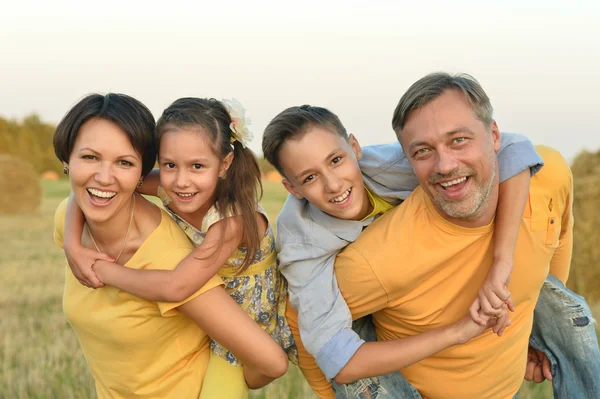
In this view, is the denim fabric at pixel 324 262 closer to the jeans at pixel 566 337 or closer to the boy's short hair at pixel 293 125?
the boy's short hair at pixel 293 125

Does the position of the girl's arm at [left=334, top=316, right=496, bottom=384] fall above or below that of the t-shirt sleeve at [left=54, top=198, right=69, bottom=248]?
below

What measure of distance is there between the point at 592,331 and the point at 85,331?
8.48 ft

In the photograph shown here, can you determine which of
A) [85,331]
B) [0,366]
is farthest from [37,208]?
[85,331]

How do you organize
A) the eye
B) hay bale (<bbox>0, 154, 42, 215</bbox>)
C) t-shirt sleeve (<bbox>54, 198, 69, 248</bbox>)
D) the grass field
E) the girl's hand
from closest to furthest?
1. the girl's hand
2. the eye
3. t-shirt sleeve (<bbox>54, 198, 69, 248</bbox>)
4. the grass field
5. hay bale (<bbox>0, 154, 42, 215</bbox>)

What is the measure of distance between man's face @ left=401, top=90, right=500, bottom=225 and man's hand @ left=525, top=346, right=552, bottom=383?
1.19 metres

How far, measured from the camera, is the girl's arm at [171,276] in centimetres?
289

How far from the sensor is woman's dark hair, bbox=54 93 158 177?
9.79ft

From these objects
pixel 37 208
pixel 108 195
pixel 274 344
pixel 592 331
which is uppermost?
pixel 37 208

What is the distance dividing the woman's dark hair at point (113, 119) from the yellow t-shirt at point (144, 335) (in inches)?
15.9

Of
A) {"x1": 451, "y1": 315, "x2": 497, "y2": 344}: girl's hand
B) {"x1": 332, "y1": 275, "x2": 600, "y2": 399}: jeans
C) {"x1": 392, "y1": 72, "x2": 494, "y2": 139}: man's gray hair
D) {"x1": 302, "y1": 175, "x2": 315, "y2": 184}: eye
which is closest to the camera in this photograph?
{"x1": 451, "y1": 315, "x2": 497, "y2": 344}: girl's hand

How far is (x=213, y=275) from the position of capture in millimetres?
3031

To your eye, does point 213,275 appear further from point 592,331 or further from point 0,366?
point 0,366

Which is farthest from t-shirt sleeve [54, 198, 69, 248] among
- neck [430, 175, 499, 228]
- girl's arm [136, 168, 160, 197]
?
neck [430, 175, 499, 228]

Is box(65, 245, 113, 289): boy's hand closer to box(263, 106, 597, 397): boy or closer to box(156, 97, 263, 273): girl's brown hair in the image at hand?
box(156, 97, 263, 273): girl's brown hair
